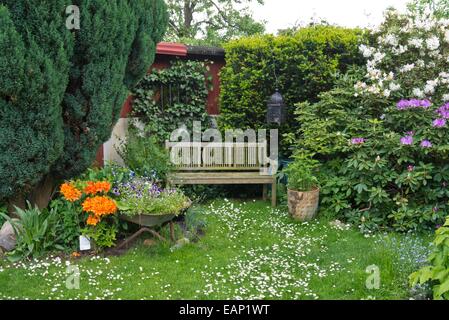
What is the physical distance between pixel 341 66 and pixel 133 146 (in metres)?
3.31

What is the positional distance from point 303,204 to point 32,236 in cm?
300

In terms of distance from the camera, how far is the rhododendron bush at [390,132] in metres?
5.13

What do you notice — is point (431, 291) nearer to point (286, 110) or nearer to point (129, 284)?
point (129, 284)

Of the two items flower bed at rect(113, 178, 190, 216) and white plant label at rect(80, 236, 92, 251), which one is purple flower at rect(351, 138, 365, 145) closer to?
flower bed at rect(113, 178, 190, 216)

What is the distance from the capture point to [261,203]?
630cm

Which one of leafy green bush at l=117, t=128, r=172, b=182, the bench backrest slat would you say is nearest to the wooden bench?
the bench backrest slat

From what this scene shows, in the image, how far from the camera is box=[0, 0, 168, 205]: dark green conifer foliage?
3836mm

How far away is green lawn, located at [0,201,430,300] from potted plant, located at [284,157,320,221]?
43 centimetres

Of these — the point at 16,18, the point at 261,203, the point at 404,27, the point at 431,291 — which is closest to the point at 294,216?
the point at 261,203

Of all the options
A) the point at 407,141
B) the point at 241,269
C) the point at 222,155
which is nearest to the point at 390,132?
the point at 407,141

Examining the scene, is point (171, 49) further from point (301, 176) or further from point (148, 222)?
point (148, 222)

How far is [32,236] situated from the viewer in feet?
13.8

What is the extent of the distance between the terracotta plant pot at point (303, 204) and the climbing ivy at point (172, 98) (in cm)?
226

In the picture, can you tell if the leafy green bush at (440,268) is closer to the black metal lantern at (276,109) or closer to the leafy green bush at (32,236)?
the leafy green bush at (32,236)
